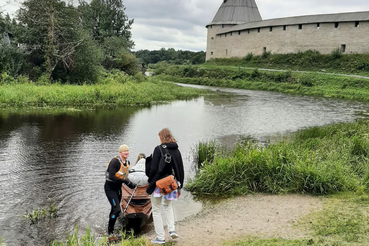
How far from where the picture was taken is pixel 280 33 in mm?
50000

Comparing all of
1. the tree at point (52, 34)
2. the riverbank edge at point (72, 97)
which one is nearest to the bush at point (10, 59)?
the tree at point (52, 34)

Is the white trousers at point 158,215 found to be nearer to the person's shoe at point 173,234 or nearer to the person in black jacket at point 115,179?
the person's shoe at point 173,234

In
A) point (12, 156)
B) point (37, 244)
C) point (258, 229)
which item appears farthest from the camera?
point (12, 156)

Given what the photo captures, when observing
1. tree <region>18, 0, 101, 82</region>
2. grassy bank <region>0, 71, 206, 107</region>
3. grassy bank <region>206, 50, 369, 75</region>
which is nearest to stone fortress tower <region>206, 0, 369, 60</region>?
grassy bank <region>206, 50, 369, 75</region>

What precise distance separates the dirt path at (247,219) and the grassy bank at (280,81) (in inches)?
975

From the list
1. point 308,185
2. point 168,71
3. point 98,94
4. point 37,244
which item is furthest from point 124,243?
point 168,71

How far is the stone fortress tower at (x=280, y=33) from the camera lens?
4216cm

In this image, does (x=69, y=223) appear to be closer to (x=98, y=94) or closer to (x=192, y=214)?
(x=192, y=214)

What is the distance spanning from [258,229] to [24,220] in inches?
145

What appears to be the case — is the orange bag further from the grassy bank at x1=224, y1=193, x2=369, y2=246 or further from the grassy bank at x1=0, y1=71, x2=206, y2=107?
the grassy bank at x1=0, y1=71, x2=206, y2=107

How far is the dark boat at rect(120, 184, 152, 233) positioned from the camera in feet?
19.0

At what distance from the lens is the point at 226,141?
40.8 feet

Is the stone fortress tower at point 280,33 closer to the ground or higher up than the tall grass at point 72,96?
higher up

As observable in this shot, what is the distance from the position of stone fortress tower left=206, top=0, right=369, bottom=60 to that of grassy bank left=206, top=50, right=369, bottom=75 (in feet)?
4.30
